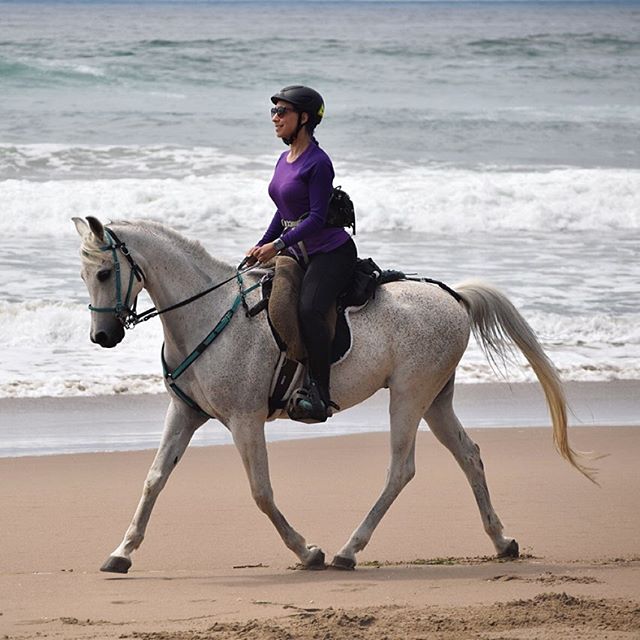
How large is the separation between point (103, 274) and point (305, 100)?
1241 mm

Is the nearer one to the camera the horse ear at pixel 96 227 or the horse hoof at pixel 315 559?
the horse ear at pixel 96 227

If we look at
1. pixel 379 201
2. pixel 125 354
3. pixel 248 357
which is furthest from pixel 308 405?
pixel 379 201

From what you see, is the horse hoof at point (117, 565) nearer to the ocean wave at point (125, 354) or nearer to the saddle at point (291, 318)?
the saddle at point (291, 318)

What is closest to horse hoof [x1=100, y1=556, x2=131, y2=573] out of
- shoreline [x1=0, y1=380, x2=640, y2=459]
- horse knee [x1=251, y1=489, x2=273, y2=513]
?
horse knee [x1=251, y1=489, x2=273, y2=513]

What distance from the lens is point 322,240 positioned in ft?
20.1

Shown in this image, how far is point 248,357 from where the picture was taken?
5969 millimetres

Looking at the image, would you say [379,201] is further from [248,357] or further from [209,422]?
[248,357]

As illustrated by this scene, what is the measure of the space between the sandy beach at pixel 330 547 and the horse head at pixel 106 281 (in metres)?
1.13

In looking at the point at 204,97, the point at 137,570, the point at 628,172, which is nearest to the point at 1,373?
the point at 137,570

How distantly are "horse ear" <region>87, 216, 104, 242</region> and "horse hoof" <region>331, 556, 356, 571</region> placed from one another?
1.85 metres

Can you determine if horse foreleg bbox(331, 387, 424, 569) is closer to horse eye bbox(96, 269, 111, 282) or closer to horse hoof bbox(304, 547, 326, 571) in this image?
horse hoof bbox(304, 547, 326, 571)

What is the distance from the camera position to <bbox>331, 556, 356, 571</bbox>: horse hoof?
6.06 m

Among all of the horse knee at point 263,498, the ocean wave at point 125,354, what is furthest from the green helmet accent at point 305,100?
the ocean wave at point 125,354

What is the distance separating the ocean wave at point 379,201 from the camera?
19297 millimetres
